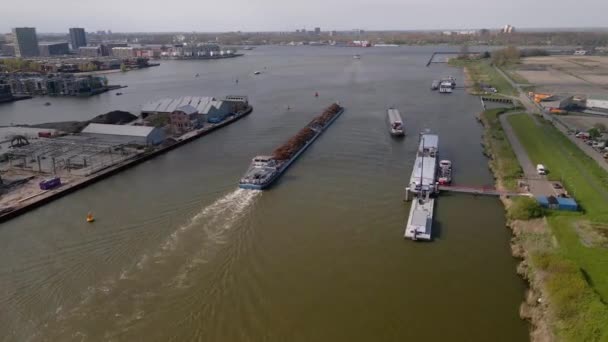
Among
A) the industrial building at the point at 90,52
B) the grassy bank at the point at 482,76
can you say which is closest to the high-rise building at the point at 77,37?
the industrial building at the point at 90,52

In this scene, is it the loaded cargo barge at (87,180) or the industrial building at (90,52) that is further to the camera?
the industrial building at (90,52)

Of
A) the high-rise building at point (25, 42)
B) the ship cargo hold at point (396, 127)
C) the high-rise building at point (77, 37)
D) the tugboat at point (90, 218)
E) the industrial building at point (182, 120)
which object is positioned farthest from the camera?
the high-rise building at point (77, 37)

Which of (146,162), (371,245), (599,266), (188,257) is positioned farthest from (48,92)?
(599,266)

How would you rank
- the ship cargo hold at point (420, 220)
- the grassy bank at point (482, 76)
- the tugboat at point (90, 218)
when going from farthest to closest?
the grassy bank at point (482, 76), the tugboat at point (90, 218), the ship cargo hold at point (420, 220)

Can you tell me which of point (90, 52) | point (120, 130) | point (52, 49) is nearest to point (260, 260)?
point (120, 130)

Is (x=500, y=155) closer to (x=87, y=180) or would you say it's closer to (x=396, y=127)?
Answer: (x=396, y=127)

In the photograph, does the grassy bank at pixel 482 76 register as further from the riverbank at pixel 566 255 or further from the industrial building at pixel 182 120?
the industrial building at pixel 182 120

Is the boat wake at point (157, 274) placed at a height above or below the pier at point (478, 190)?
below

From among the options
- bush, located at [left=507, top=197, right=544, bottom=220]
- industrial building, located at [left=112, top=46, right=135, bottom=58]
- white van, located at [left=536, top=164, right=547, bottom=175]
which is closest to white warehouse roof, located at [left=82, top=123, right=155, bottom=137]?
bush, located at [left=507, top=197, right=544, bottom=220]

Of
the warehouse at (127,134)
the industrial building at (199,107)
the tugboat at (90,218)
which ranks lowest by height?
the tugboat at (90,218)
